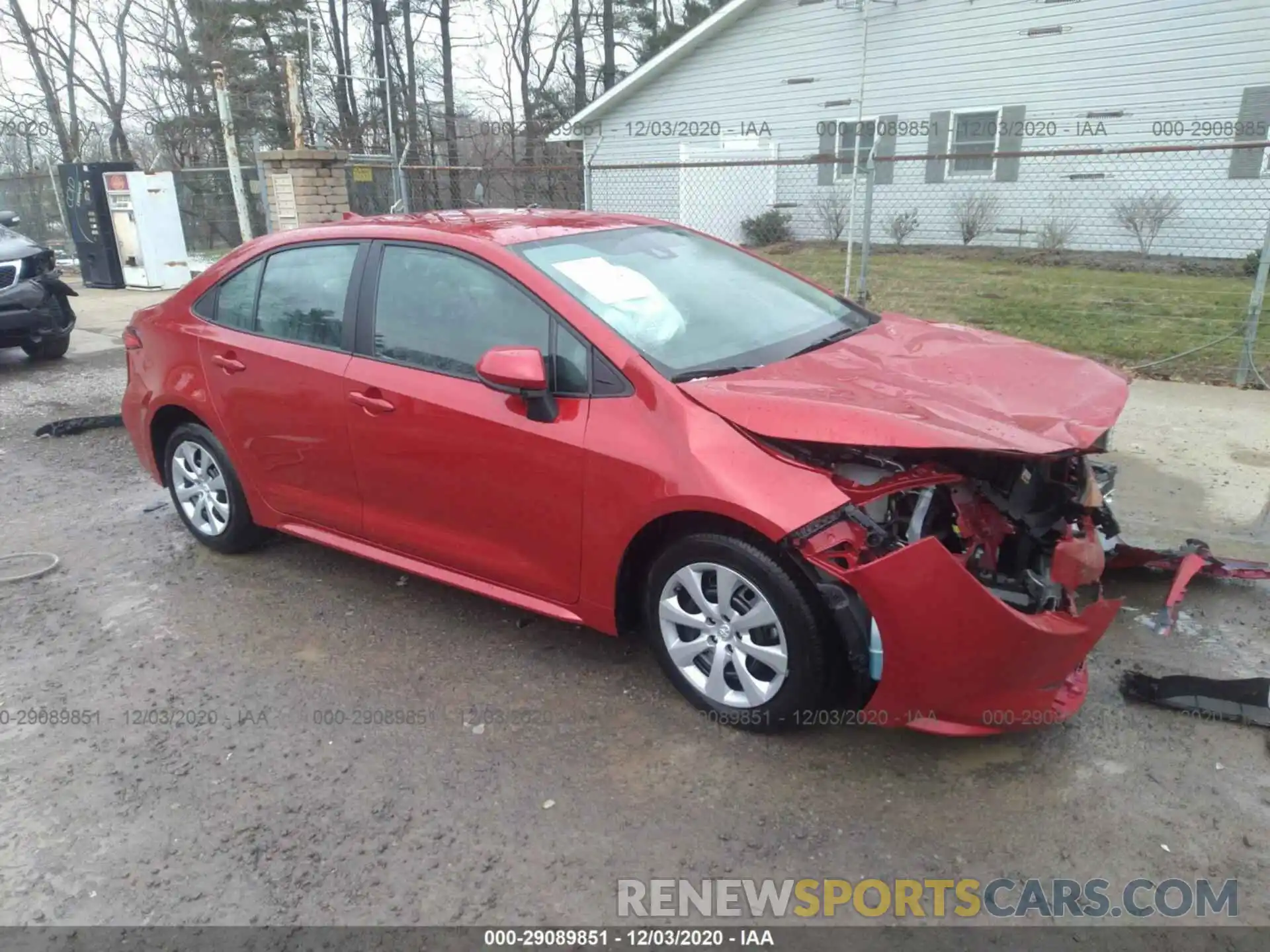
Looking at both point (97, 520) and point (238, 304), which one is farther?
point (97, 520)

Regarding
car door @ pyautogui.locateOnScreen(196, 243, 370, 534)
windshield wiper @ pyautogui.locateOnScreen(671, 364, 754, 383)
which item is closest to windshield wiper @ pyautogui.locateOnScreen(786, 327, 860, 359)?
windshield wiper @ pyautogui.locateOnScreen(671, 364, 754, 383)

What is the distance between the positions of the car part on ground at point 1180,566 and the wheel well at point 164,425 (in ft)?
14.0

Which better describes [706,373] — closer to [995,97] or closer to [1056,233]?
[1056,233]

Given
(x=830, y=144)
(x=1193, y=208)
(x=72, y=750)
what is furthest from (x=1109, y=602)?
(x=830, y=144)

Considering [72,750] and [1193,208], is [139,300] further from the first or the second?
[1193,208]

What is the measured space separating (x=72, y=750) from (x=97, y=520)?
247cm

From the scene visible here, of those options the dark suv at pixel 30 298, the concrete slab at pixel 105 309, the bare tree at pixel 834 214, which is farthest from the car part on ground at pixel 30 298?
the bare tree at pixel 834 214

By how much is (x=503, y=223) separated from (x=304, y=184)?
766cm

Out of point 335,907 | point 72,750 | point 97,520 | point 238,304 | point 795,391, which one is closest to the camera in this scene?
point 335,907

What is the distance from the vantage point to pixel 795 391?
9.62 ft

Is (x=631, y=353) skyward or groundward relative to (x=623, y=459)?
skyward

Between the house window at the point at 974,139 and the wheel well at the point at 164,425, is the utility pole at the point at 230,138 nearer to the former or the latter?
the wheel well at the point at 164,425

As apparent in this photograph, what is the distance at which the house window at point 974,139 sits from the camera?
50.4 ft

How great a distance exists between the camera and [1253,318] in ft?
22.1
